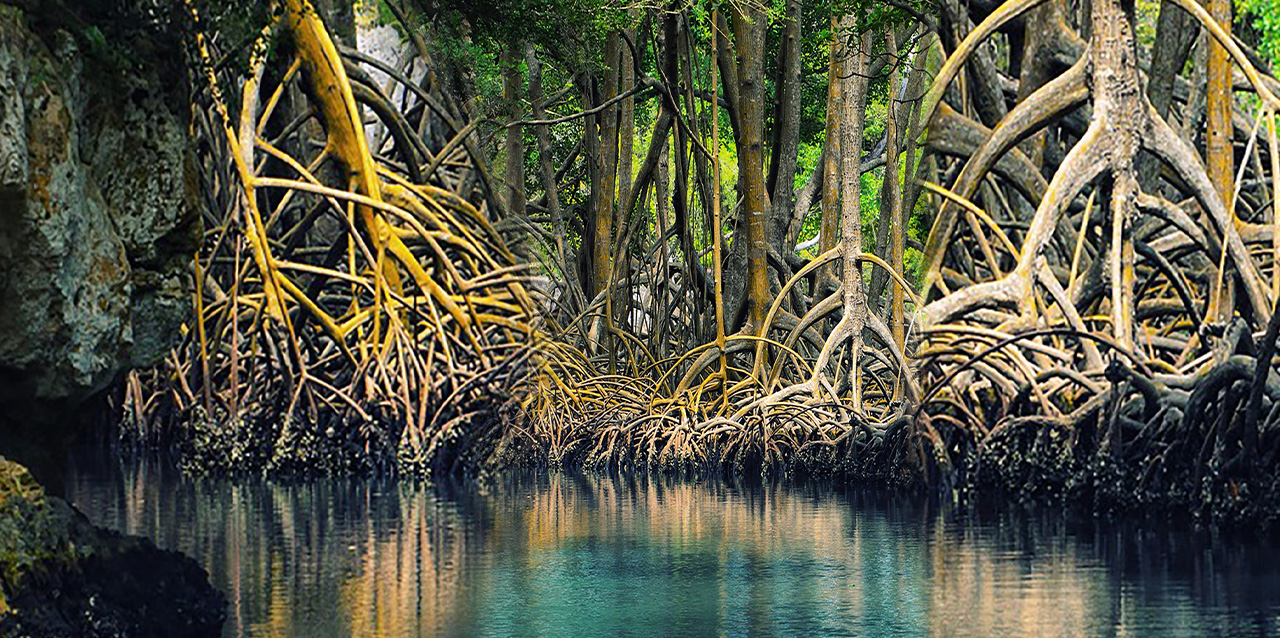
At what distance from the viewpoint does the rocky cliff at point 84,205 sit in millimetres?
6441

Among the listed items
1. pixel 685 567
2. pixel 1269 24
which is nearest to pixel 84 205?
pixel 685 567

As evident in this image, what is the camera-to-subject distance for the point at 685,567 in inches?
372

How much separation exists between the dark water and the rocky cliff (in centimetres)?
117

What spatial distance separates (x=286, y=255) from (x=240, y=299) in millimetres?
459

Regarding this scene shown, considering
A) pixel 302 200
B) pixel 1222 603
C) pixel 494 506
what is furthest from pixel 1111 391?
pixel 302 200

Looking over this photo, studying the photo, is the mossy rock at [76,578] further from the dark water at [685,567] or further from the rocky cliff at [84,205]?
the rocky cliff at [84,205]

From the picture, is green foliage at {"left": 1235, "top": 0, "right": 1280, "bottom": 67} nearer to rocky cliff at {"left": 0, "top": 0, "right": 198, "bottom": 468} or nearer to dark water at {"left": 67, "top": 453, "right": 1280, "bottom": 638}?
dark water at {"left": 67, "top": 453, "right": 1280, "bottom": 638}

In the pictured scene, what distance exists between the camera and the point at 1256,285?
1088 cm

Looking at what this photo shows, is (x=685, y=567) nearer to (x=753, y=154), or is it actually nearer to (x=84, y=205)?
(x=84, y=205)

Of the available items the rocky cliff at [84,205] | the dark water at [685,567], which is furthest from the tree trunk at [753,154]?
the rocky cliff at [84,205]

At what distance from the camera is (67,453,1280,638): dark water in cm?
760

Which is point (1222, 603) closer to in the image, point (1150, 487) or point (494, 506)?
point (1150, 487)

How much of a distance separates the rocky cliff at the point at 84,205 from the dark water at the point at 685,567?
1175 millimetres

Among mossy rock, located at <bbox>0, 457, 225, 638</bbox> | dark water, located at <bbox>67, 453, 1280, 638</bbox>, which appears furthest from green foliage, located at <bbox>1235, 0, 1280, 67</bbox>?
mossy rock, located at <bbox>0, 457, 225, 638</bbox>
